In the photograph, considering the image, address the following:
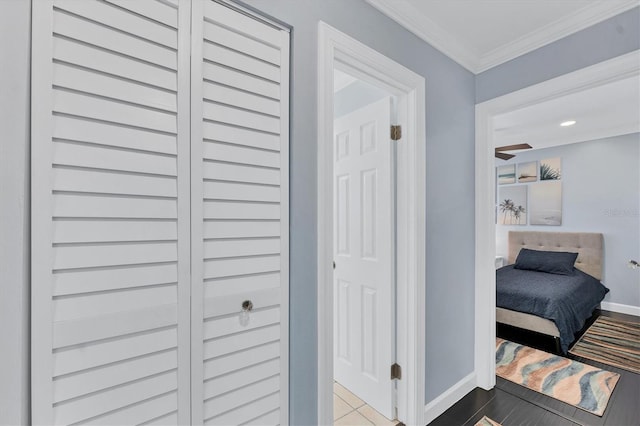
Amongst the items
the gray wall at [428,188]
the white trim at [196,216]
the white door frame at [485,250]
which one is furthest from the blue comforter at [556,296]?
the white trim at [196,216]

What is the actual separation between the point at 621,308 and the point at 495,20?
4.39m

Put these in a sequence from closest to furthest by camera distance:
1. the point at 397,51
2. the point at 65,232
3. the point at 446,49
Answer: the point at 65,232, the point at 397,51, the point at 446,49

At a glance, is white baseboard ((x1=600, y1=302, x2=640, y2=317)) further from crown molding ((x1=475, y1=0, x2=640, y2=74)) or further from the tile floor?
the tile floor

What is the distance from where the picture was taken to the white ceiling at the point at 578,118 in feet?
9.34

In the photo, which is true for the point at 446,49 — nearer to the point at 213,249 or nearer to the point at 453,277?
the point at 453,277

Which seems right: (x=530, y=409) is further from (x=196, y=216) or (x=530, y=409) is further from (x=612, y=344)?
(x=196, y=216)

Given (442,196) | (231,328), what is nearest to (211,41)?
(231,328)

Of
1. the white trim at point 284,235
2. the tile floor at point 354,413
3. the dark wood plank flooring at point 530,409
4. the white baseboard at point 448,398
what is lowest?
the dark wood plank flooring at point 530,409

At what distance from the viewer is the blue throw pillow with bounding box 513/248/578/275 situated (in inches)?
158

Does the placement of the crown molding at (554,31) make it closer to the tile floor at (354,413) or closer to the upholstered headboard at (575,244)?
the tile floor at (354,413)

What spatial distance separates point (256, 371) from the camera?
1.13 meters

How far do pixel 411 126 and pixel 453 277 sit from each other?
1.10 meters

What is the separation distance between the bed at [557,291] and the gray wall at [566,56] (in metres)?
2.20

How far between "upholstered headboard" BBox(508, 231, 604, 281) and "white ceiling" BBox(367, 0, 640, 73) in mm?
3517
